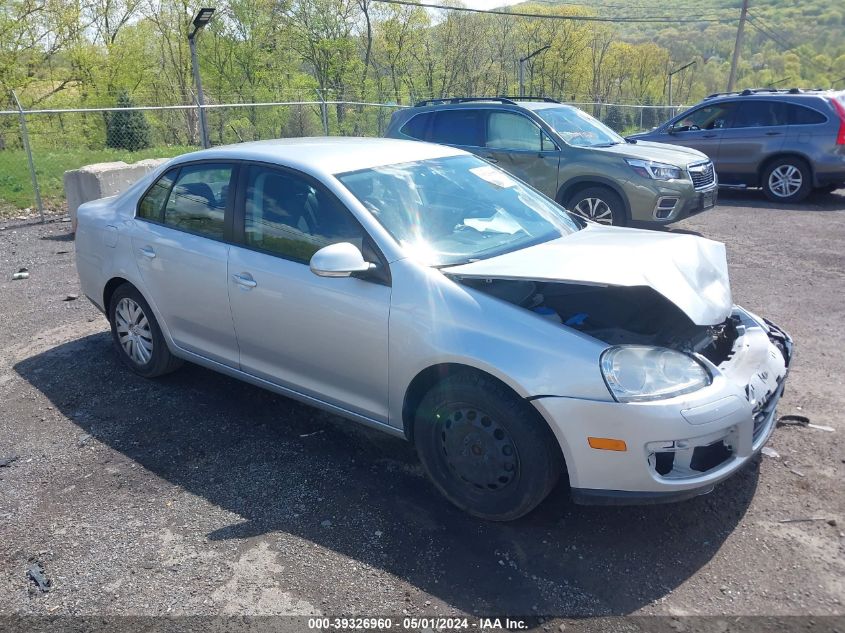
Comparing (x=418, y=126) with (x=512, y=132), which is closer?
(x=512, y=132)

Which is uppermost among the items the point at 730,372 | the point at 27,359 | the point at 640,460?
the point at 730,372

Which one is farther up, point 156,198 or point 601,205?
point 156,198

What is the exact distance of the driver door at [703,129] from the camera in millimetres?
12102


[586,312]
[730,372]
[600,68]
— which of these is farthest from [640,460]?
[600,68]

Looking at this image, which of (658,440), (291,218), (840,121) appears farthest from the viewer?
(840,121)

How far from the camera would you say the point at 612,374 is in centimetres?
282

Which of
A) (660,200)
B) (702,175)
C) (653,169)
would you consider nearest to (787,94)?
(702,175)

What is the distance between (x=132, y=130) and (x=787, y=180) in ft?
58.6

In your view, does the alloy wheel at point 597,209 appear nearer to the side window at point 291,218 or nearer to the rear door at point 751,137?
the rear door at point 751,137

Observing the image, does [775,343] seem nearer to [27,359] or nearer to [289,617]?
[289,617]

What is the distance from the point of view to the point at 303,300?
3.65 metres

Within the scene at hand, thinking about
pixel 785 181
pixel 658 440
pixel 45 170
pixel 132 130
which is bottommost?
pixel 45 170

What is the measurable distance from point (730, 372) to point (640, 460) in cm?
67

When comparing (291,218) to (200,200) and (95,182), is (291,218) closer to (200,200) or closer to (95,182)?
(200,200)
